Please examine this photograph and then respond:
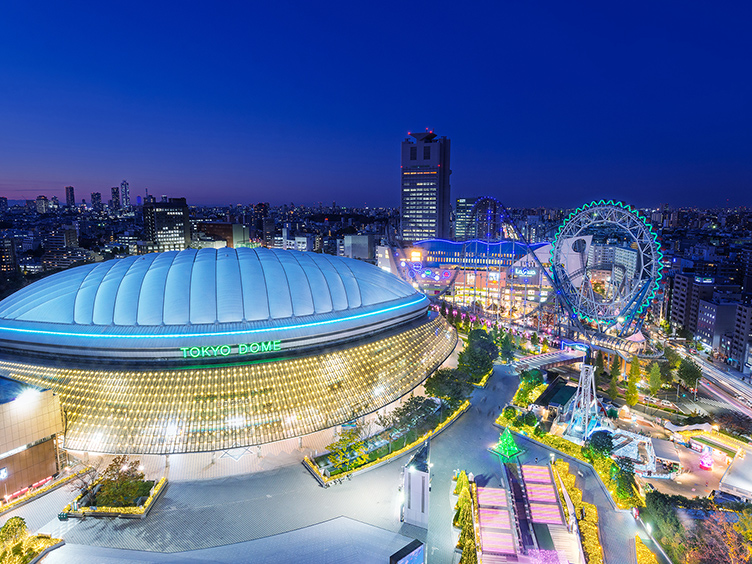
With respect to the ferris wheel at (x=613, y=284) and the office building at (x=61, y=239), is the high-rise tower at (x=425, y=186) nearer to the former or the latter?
the ferris wheel at (x=613, y=284)

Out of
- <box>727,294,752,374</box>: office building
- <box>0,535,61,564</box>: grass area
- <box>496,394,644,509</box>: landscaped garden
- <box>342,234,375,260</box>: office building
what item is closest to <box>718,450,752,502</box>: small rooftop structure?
<box>496,394,644,509</box>: landscaped garden

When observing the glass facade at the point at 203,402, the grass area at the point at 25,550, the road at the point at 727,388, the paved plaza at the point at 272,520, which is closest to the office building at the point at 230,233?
the glass facade at the point at 203,402

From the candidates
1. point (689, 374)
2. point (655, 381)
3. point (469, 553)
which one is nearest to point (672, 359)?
point (689, 374)

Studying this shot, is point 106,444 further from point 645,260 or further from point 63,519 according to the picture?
point 645,260

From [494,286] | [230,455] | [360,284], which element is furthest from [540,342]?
[230,455]

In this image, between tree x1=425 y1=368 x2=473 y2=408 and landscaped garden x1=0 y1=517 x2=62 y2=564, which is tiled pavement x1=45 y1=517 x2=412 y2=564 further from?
tree x1=425 y1=368 x2=473 y2=408
